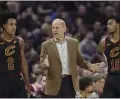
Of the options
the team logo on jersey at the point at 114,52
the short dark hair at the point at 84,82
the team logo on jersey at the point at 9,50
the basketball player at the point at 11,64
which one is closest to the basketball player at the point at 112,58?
the team logo on jersey at the point at 114,52

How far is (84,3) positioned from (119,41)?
5040 mm

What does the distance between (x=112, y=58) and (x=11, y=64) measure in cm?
143

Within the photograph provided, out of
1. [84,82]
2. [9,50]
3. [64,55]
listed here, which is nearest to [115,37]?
[84,82]

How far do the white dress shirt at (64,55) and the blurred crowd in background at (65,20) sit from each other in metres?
2.55

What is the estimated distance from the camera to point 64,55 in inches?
309

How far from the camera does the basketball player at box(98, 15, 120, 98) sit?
8.22 meters

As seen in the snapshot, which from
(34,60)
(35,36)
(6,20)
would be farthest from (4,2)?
(6,20)

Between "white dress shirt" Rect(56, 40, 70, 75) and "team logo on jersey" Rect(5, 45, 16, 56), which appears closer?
"white dress shirt" Rect(56, 40, 70, 75)

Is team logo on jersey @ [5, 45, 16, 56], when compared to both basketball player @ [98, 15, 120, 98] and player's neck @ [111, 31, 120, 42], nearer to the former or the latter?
basketball player @ [98, 15, 120, 98]

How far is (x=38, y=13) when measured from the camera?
12.7 m

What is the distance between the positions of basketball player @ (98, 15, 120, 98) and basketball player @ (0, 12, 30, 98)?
3.86ft

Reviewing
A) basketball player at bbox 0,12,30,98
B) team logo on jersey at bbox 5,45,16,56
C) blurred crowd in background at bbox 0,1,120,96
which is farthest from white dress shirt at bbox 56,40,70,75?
blurred crowd in background at bbox 0,1,120,96

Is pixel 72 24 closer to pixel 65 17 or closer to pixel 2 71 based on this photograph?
pixel 65 17

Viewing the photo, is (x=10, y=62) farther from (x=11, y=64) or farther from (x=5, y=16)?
(x=5, y=16)
